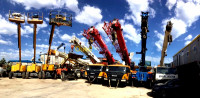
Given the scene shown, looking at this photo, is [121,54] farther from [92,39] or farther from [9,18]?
[9,18]

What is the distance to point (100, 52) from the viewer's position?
20.9m

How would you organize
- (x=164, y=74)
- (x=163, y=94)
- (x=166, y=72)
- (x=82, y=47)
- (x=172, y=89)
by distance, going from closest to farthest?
(x=172, y=89) → (x=163, y=94) → (x=164, y=74) → (x=166, y=72) → (x=82, y=47)

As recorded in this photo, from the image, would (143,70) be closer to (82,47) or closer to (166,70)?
(166,70)

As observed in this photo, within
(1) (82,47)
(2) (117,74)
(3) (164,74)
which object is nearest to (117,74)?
(2) (117,74)

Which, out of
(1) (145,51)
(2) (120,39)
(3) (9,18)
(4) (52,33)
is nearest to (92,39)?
(2) (120,39)

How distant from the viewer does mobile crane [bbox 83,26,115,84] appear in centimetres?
1661

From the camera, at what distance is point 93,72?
1670 centimetres

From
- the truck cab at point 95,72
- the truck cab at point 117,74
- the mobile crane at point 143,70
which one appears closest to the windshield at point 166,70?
the mobile crane at point 143,70

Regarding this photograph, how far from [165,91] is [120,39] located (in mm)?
9890

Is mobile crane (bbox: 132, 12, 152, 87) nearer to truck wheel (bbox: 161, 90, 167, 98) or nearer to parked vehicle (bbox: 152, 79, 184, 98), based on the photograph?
parked vehicle (bbox: 152, 79, 184, 98)

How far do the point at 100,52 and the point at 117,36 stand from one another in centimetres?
422

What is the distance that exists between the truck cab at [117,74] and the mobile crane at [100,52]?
1159mm

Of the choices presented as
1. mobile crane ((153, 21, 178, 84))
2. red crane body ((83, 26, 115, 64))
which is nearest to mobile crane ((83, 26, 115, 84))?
red crane body ((83, 26, 115, 64))

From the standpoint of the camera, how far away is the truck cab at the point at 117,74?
14633 mm
